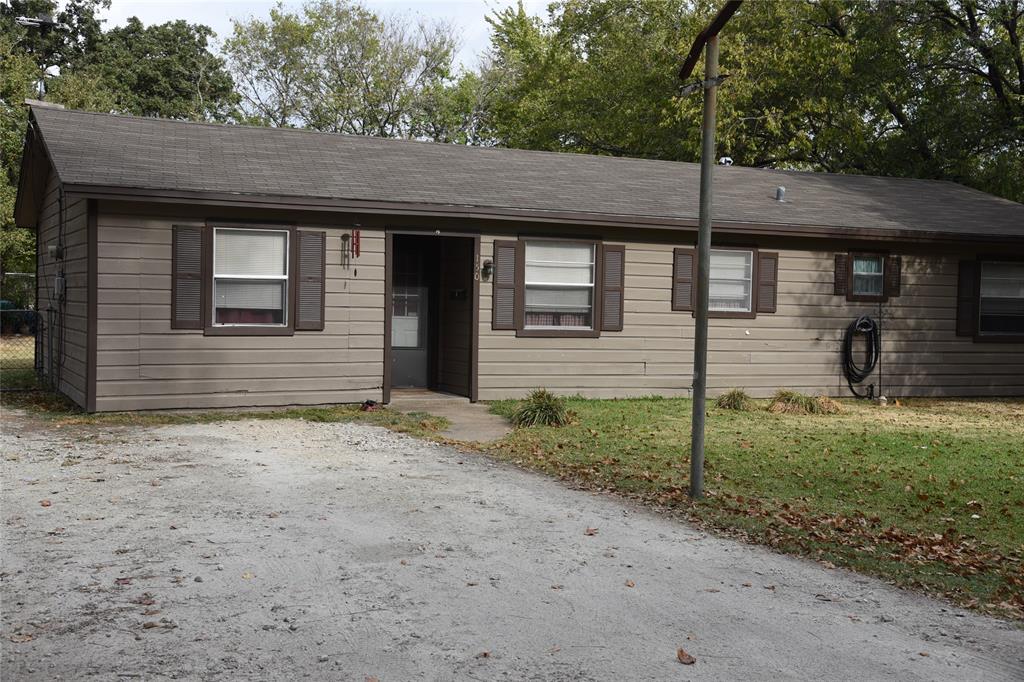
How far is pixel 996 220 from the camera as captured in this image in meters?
16.4

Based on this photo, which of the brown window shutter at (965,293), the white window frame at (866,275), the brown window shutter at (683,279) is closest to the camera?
the brown window shutter at (683,279)

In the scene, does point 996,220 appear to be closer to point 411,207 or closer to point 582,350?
point 582,350

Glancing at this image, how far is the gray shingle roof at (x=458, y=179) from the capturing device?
12125 mm

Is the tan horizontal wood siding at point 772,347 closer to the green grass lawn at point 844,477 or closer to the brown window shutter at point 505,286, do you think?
the brown window shutter at point 505,286

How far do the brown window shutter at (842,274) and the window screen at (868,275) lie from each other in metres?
0.16

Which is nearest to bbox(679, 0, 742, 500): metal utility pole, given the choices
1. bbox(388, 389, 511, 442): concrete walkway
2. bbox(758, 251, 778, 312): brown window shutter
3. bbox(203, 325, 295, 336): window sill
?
bbox(388, 389, 511, 442): concrete walkway

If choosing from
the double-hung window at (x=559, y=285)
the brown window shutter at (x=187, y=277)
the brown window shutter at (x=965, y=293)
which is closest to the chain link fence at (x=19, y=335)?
the brown window shutter at (x=187, y=277)

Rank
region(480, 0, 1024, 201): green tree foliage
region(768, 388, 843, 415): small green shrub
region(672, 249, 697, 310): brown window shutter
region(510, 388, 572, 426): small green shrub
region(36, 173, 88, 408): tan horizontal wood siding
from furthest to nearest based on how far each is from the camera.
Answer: region(480, 0, 1024, 201): green tree foliage < region(672, 249, 697, 310): brown window shutter < region(768, 388, 843, 415): small green shrub < region(36, 173, 88, 408): tan horizontal wood siding < region(510, 388, 572, 426): small green shrub

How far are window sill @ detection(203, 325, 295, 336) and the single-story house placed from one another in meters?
0.02

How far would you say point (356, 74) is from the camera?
37.2m

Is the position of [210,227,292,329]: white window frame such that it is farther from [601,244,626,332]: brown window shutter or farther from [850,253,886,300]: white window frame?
[850,253,886,300]: white window frame

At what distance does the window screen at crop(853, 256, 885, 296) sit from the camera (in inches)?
607

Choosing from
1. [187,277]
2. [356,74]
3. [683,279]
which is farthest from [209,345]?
[356,74]

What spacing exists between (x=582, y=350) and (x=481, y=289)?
1.75m
